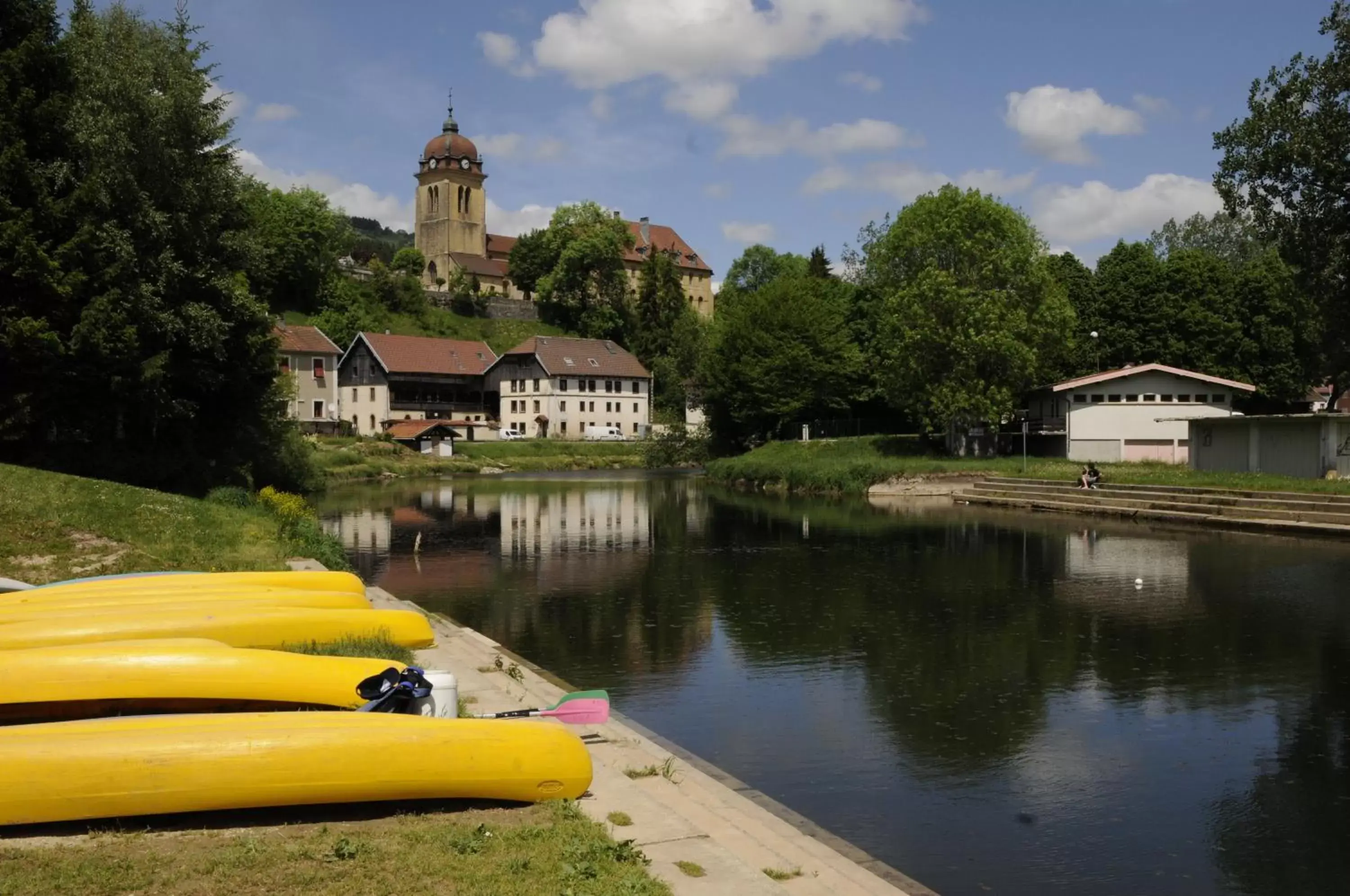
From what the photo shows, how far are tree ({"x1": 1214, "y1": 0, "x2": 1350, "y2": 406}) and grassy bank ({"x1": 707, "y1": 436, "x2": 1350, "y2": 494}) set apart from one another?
24.4ft

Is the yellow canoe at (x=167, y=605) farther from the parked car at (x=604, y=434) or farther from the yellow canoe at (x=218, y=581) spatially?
the parked car at (x=604, y=434)

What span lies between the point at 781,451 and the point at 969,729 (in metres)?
57.4

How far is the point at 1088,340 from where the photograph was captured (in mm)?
71688

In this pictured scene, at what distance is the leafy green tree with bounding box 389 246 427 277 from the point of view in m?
131

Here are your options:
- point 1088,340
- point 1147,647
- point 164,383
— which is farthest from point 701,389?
point 1147,647

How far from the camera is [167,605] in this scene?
14.4 m

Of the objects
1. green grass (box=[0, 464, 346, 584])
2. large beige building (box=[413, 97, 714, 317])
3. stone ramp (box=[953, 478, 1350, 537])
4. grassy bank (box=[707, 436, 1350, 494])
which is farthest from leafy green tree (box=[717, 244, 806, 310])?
green grass (box=[0, 464, 346, 584])

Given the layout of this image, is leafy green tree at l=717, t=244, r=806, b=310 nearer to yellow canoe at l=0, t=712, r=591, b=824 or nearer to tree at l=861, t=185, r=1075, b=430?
tree at l=861, t=185, r=1075, b=430

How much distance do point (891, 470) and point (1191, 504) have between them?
1878 cm

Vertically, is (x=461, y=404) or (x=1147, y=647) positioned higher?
(x=461, y=404)

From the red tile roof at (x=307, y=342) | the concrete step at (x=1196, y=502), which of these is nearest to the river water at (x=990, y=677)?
the concrete step at (x=1196, y=502)

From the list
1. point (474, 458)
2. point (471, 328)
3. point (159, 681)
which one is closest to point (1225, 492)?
point (159, 681)

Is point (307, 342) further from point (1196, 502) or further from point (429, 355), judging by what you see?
point (1196, 502)

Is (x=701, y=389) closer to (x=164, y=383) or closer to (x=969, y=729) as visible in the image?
(x=164, y=383)
